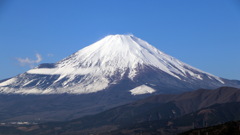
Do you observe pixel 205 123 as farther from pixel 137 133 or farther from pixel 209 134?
pixel 209 134

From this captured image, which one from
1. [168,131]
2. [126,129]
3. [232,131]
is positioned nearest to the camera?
[232,131]

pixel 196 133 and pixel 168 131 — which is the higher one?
pixel 168 131

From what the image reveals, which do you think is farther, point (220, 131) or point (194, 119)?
point (194, 119)

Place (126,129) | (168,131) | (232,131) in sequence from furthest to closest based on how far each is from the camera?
(126,129), (168,131), (232,131)

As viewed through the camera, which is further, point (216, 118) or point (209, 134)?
point (216, 118)

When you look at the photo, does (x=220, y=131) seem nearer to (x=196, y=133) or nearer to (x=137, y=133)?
(x=196, y=133)

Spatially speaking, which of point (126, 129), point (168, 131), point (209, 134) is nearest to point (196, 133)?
point (209, 134)

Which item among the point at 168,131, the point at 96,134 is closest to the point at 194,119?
the point at 168,131

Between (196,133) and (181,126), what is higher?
(181,126)
